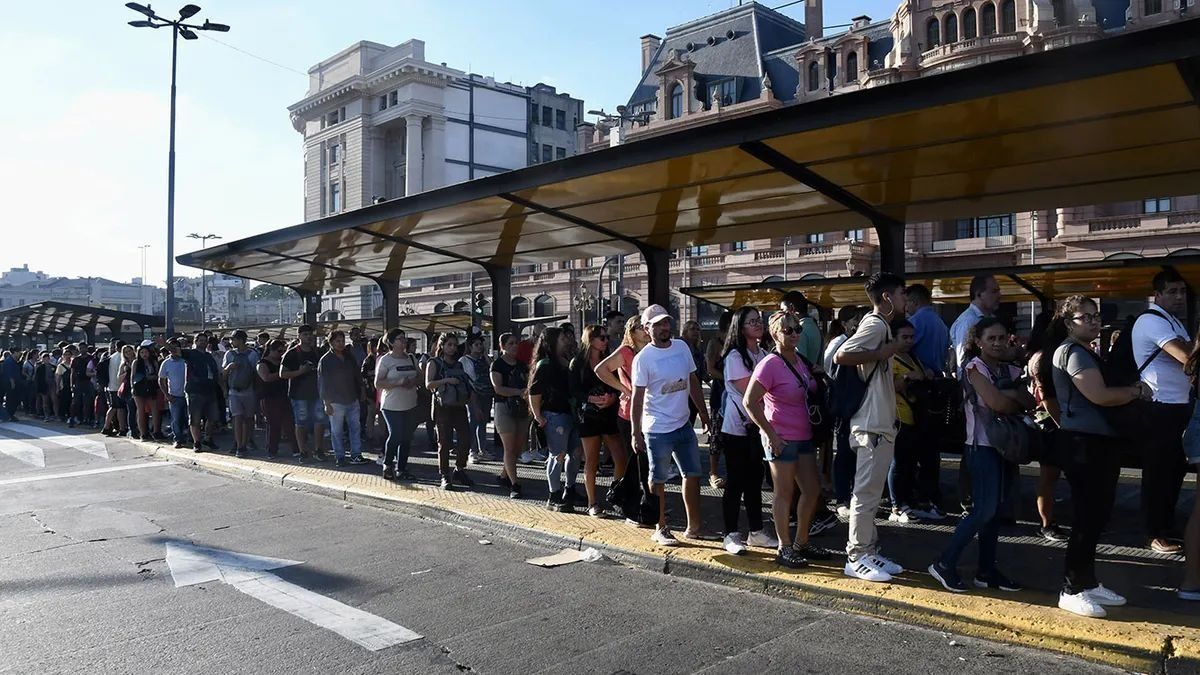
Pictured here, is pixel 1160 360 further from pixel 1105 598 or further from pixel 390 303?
pixel 390 303

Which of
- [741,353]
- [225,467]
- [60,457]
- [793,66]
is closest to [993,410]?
[741,353]

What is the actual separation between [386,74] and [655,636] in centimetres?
6999

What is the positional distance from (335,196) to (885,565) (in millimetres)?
75430

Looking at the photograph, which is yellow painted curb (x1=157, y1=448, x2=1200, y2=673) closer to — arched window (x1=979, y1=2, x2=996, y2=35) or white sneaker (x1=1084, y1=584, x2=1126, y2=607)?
white sneaker (x1=1084, y1=584, x2=1126, y2=607)

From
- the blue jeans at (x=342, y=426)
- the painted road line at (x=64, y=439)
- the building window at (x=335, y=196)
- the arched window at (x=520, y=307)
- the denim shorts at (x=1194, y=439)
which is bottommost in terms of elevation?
the painted road line at (x=64, y=439)

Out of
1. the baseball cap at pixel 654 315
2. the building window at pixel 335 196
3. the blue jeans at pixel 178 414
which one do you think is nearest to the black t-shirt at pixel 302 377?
the blue jeans at pixel 178 414

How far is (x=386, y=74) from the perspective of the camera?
226 feet

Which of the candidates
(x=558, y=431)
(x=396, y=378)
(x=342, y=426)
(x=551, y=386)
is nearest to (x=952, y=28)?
(x=342, y=426)

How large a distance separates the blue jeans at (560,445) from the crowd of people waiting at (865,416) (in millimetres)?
21

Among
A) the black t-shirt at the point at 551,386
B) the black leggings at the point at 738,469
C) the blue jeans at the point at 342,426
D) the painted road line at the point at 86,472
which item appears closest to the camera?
the black leggings at the point at 738,469

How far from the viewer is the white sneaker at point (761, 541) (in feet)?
21.0

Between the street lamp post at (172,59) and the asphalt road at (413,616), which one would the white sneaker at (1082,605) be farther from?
the street lamp post at (172,59)

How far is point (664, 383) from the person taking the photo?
21.0ft

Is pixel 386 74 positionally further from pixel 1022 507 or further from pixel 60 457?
pixel 1022 507
